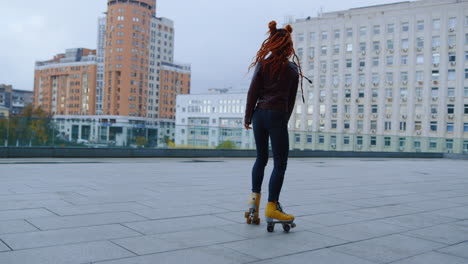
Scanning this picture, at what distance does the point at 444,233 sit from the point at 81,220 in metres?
3.39

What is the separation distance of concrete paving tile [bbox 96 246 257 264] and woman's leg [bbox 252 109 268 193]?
117cm

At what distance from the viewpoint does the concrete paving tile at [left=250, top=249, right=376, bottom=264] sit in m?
3.18

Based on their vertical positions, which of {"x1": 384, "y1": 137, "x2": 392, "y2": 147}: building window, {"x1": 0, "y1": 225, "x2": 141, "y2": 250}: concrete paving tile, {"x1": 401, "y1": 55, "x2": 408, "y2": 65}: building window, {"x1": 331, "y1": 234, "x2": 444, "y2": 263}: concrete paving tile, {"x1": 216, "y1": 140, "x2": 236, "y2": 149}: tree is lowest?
{"x1": 331, "y1": 234, "x2": 444, "y2": 263}: concrete paving tile

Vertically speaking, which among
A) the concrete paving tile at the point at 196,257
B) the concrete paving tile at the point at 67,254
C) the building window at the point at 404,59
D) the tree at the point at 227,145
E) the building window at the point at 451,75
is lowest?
the concrete paving tile at the point at 196,257

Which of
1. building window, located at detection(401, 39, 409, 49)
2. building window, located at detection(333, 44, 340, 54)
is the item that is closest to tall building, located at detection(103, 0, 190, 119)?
building window, located at detection(333, 44, 340, 54)

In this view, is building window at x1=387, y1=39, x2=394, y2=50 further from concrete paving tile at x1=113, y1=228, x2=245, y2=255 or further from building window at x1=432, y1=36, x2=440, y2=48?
concrete paving tile at x1=113, y1=228, x2=245, y2=255

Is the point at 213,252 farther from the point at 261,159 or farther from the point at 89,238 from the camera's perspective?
the point at 261,159

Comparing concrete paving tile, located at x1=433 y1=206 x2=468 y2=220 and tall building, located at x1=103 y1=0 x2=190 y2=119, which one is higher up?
tall building, located at x1=103 y1=0 x2=190 y2=119

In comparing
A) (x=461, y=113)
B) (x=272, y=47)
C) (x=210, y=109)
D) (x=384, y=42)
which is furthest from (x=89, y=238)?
(x=210, y=109)

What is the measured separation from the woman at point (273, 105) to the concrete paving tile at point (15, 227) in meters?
1.94

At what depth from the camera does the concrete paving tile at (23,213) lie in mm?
4387

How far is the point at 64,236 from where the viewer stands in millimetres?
3674

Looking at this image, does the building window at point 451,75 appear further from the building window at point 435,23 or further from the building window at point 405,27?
the building window at point 405,27

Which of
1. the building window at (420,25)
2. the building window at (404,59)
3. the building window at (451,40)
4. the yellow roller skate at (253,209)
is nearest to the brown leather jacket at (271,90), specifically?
the yellow roller skate at (253,209)
